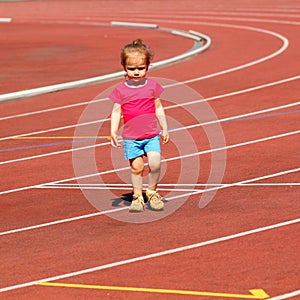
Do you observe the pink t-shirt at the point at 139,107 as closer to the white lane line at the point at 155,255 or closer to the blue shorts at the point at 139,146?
the blue shorts at the point at 139,146

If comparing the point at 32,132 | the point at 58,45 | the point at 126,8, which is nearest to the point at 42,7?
the point at 126,8

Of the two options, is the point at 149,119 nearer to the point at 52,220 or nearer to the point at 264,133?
the point at 52,220

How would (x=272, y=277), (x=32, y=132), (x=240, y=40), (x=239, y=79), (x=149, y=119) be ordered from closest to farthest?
(x=272, y=277), (x=149, y=119), (x=32, y=132), (x=239, y=79), (x=240, y=40)

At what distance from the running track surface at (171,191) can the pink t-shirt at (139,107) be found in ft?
2.90

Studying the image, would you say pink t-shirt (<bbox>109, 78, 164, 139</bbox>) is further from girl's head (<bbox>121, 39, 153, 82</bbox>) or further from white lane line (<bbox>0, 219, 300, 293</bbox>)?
white lane line (<bbox>0, 219, 300, 293</bbox>)

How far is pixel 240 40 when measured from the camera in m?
28.8

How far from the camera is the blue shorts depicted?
10578mm

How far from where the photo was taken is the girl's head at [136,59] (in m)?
10.3

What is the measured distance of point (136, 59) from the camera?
1028 cm

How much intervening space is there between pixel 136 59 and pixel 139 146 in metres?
0.92

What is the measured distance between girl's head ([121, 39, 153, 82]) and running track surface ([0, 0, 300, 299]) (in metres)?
1.48

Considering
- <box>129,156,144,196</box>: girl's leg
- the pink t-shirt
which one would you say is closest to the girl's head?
the pink t-shirt

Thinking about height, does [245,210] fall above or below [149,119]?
below

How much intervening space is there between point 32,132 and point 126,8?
28902 mm
